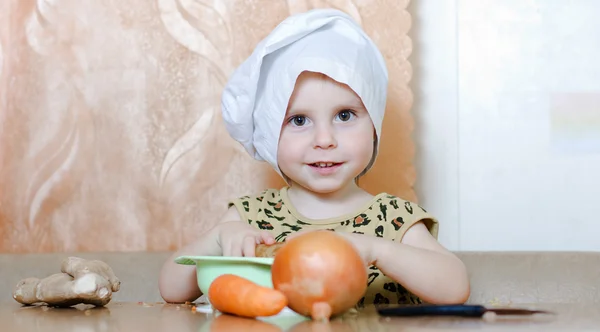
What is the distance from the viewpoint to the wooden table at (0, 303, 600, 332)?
0.72 meters

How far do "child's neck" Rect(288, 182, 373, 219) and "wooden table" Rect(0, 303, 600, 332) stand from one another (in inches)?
14.3

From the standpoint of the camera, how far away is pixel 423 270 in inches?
40.7

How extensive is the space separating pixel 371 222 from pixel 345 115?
177 millimetres

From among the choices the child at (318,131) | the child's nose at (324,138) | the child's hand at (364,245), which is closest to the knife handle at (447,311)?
the child's hand at (364,245)

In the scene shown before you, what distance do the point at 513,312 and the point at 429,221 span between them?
1.37ft

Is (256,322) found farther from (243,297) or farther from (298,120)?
(298,120)

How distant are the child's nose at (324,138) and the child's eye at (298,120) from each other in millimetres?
48

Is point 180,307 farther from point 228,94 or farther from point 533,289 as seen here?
point 533,289

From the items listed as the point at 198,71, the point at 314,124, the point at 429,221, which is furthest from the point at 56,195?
the point at 429,221

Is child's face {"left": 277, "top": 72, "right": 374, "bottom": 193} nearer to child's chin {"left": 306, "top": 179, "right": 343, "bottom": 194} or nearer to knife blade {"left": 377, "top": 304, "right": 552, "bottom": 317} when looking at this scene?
child's chin {"left": 306, "top": 179, "right": 343, "bottom": 194}

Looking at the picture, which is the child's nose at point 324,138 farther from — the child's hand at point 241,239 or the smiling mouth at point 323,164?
the child's hand at point 241,239

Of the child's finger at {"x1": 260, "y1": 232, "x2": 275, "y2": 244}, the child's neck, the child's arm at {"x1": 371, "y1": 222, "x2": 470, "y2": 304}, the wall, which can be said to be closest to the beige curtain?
the wall

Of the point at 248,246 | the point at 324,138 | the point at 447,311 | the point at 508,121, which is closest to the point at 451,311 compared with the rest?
the point at 447,311

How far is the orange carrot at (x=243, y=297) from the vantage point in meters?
0.75
